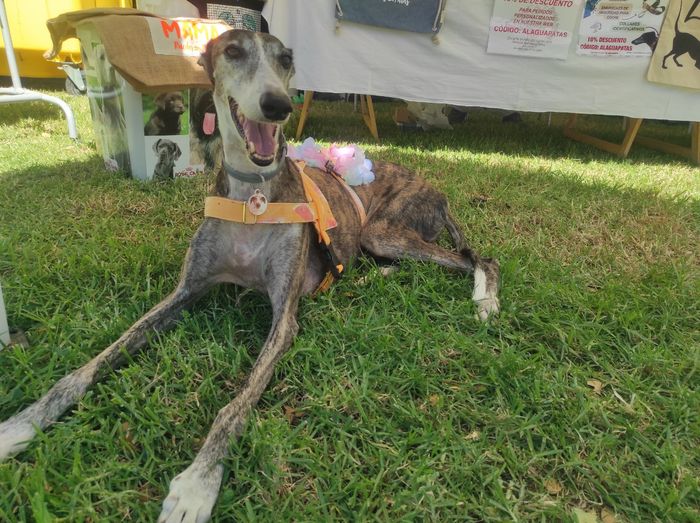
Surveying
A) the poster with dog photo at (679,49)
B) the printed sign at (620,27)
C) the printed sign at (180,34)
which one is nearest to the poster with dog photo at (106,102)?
the printed sign at (180,34)

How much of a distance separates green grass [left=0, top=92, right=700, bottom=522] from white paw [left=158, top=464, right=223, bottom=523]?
0.04 m

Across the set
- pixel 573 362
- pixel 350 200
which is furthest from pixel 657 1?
pixel 573 362

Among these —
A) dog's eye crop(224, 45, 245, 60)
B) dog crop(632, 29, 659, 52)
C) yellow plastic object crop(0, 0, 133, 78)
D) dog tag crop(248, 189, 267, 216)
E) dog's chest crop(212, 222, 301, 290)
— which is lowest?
yellow plastic object crop(0, 0, 133, 78)

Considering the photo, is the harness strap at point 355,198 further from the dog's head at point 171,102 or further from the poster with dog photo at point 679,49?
the poster with dog photo at point 679,49

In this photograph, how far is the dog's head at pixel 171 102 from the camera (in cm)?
332

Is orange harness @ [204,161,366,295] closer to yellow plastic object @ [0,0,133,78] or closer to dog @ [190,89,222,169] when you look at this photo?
dog @ [190,89,222,169]

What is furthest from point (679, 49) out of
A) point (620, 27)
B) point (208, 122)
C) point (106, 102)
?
point (106, 102)

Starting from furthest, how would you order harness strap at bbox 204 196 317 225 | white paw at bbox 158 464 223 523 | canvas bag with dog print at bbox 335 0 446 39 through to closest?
1. canvas bag with dog print at bbox 335 0 446 39
2. harness strap at bbox 204 196 317 225
3. white paw at bbox 158 464 223 523

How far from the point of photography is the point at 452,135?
20.5 feet

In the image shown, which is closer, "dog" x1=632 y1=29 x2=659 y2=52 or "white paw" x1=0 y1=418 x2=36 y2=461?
"white paw" x1=0 y1=418 x2=36 y2=461

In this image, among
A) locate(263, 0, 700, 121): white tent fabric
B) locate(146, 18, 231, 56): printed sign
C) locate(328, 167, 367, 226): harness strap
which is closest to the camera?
locate(328, 167, 367, 226): harness strap

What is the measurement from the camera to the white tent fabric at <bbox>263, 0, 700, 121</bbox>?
492 centimetres

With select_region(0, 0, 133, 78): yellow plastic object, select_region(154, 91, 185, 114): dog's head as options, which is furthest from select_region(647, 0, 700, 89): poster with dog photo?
select_region(0, 0, 133, 78): yellow plastic object

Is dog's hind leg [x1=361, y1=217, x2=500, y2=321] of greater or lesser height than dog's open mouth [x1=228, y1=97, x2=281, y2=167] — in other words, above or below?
below
